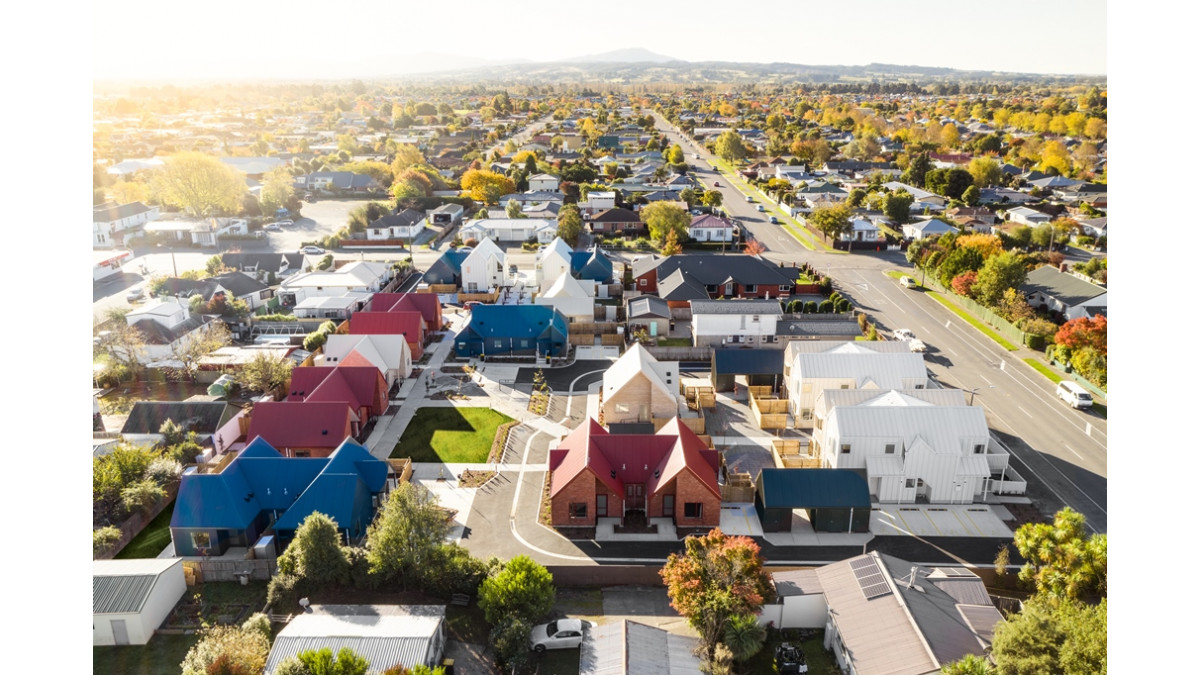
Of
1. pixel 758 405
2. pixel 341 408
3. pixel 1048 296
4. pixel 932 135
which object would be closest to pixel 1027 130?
pixel 932 135

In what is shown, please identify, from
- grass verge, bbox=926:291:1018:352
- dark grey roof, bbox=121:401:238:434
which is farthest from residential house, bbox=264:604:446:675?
grass verge, bbox=926:291:1018:352

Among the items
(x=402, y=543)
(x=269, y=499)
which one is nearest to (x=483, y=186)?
(x=269, y=499)

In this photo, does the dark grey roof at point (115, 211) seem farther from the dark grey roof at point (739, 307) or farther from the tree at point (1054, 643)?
the tree at point (1054, 643)

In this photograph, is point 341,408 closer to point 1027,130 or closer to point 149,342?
point 149,342

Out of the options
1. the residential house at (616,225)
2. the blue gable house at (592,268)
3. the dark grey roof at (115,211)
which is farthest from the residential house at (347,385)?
the dark grey roof at (115,211)

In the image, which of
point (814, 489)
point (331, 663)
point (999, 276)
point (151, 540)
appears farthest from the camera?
point (999, 276)

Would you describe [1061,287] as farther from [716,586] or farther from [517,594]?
[517,594]

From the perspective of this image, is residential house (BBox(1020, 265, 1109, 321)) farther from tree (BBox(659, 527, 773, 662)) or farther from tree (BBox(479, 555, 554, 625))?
tree (BBox(479, 555, 554, 625))
